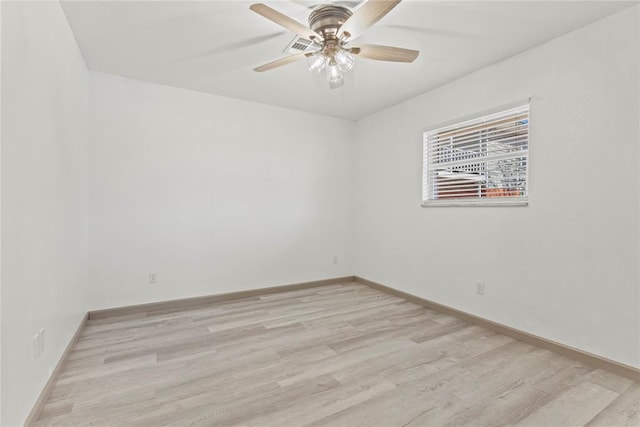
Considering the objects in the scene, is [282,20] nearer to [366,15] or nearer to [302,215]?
[366,15]

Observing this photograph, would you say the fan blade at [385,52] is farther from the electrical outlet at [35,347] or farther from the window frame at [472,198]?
the electrical outlet at [35,347]

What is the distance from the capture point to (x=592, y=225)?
7.55 feet

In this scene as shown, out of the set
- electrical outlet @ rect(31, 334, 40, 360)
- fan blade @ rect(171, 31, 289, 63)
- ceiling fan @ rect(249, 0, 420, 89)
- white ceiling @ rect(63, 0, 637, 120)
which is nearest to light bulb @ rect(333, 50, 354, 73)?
ceiling fan @ rect(249, 0, 420, 89)

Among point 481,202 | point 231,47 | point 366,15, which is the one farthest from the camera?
point 481,202

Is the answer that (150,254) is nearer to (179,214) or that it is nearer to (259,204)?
(179,214)

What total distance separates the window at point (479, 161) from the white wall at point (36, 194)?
342 centimetres

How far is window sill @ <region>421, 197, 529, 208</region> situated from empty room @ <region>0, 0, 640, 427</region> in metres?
0.02

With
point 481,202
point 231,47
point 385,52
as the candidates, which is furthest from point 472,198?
point 231,47

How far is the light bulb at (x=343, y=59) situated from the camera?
2.11 metres

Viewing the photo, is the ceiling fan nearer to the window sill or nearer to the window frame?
the window frame

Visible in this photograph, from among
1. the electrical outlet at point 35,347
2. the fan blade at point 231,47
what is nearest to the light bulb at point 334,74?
the fan blade at point 231,47

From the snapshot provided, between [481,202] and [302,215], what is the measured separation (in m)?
2.31

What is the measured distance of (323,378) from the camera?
209 centimetres

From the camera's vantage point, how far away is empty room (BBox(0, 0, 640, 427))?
1749 mm
